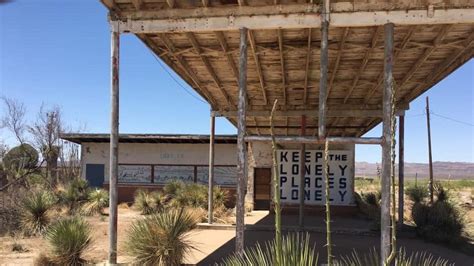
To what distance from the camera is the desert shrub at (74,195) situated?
2047 cm

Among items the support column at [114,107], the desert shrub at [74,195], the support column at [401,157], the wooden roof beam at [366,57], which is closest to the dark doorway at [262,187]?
the desert shrub at [74,195]

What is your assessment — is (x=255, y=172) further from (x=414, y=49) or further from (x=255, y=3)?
(x=255, y=3)

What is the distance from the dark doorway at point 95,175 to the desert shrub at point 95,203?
17.1 feet

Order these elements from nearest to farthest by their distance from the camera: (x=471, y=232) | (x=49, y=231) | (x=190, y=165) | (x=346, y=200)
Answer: (x=49, y=231) → (x=471, y=232) → (x=346, y=200) → (x=190, y=165)

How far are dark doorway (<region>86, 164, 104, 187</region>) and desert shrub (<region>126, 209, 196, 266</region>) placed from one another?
1917 cm

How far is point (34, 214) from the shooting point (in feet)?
47.0

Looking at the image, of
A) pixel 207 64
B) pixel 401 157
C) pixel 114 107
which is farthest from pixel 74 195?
pixel 114 107

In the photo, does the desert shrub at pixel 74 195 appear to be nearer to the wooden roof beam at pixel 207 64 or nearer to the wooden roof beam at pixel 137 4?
the wooden roof beam at pixel 207 64

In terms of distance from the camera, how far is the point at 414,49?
9.62m

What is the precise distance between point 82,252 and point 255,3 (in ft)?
18.9

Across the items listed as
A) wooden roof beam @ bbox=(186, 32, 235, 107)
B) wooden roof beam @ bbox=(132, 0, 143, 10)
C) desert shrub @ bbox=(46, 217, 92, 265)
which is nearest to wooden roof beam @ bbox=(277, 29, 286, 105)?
wooden roof beam @ bbox=(186, 32, 235, 107)

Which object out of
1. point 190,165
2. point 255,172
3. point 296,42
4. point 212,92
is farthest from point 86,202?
point 296,42

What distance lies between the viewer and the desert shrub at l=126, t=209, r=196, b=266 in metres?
8.18

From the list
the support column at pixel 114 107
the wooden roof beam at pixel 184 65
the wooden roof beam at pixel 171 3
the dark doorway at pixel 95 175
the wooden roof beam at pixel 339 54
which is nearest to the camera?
the wooden roof beam at pixel 171 3
